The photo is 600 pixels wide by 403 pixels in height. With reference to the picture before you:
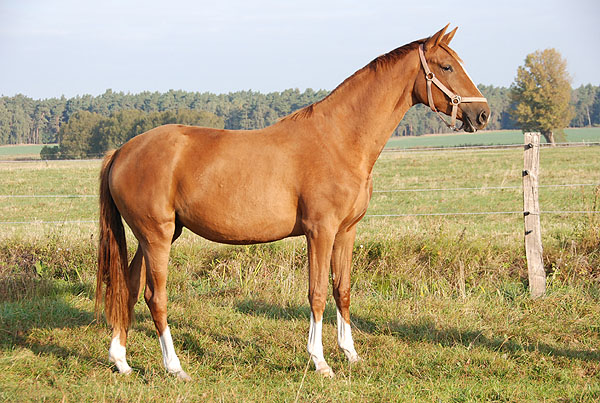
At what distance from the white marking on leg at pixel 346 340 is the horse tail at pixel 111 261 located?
1.79 meters

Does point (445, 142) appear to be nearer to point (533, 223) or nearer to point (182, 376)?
point (533, 223)

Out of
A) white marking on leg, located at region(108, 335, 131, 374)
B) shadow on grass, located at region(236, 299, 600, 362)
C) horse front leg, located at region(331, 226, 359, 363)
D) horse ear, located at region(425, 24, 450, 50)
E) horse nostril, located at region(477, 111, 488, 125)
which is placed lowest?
shadow on grass, located at region(236, 299, 600, 362)

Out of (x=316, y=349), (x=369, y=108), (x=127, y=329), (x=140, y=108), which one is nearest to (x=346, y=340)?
(x=316, y=349)

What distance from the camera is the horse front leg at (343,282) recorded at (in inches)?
169

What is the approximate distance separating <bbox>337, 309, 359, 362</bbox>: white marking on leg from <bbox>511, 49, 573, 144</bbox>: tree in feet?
198

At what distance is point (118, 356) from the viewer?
4.03m

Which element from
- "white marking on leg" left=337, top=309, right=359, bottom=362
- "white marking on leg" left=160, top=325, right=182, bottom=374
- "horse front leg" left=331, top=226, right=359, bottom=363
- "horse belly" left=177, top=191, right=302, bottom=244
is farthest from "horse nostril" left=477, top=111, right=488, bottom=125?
"white marking on leg" left=160, top=325, right=182, bottom=374

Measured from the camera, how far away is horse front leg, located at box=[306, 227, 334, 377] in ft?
12.7

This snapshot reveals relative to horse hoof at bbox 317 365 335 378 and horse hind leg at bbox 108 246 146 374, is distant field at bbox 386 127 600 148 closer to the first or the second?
horse hind leg at bbox 108 246 146 374

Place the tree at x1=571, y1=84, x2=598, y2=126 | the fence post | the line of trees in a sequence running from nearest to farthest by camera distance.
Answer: the fence post
the line of trees
the tree at x1=571, y1=84, x2=598, y2=126

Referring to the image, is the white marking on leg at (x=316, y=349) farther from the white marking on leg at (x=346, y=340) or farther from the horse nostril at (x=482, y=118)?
the horse nostril at (x=482, y=118)

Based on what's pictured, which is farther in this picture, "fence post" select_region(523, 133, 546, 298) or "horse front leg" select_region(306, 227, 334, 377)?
"fence post" select_region(523, 133, 546, 298)

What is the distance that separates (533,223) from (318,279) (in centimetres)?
312

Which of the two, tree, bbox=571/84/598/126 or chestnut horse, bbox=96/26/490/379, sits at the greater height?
tree, bbox=571/84/598/126
